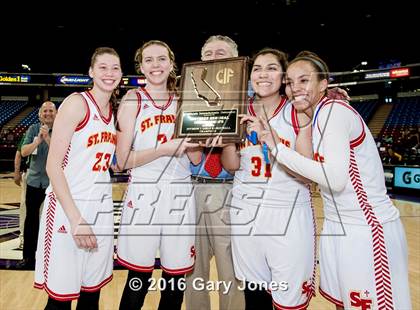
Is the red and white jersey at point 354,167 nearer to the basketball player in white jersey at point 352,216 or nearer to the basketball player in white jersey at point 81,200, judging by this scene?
the basketball player in white jersey at point 352,216

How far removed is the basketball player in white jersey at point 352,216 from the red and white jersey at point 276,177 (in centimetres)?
20

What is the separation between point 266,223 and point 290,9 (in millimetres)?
12553

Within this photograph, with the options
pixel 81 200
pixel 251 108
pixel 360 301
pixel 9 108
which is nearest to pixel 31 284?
pixel 81 200

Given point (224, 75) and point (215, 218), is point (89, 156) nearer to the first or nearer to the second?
point (224, 75)

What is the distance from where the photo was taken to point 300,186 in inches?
84.4

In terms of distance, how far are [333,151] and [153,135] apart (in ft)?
3.52

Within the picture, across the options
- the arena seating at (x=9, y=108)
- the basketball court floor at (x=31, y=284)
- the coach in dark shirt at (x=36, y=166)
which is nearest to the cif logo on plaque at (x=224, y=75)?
the basketball court floor at (x=31, y=284)

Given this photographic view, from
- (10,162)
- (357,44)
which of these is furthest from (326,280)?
(357,44)

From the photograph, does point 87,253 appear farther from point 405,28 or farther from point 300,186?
point 405,28

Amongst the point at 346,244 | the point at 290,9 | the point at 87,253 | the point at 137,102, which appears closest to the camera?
the point at 346,244

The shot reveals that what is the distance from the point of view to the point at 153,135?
7.55ft

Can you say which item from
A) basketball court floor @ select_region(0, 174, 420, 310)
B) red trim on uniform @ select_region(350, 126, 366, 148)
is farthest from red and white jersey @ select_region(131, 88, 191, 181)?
basketball court floor @ select_region(0, 174, 420, 310)

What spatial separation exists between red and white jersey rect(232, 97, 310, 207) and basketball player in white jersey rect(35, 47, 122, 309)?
0.80 meters

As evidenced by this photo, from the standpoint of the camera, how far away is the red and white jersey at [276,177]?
83.8 inches
